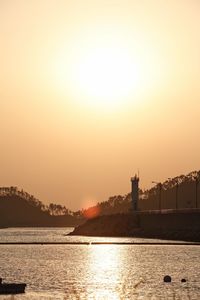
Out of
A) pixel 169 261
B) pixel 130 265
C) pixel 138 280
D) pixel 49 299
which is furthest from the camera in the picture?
pixel 169 261

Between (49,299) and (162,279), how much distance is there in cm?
3585

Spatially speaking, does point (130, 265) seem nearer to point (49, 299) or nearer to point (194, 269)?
point (194, 269)

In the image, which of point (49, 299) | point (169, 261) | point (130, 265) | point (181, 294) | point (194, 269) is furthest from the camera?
point (169, 261)

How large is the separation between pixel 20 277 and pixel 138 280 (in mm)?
18457

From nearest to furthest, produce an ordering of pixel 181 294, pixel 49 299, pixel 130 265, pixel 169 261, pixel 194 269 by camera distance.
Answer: pixel 49 299
pixel 181 294
pixel 194 269
pixel 130 265
pixel 169 261

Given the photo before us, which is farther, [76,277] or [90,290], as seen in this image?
[76,277]

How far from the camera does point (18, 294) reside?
338ft

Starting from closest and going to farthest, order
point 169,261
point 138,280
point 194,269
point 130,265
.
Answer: point 138,280 → point 194,269 → point 130,265 → point 169,261

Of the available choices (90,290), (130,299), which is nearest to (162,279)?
(90,290)

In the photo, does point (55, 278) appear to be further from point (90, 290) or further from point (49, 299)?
point (49, 299)

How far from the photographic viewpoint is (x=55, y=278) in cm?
13438

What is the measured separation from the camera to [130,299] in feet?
331

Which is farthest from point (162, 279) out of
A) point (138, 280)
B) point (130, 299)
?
point (130, 299)

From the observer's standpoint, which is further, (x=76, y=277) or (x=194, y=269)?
(x=194, y=269)
